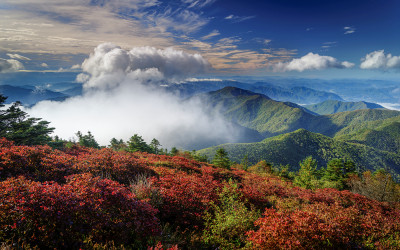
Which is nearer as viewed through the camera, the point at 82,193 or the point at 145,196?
the point at 82,193

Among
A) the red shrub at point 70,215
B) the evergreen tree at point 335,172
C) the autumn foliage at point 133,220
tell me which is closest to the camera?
the red shrub at point 70,215

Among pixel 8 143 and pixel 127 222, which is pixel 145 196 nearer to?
pixel 127 222

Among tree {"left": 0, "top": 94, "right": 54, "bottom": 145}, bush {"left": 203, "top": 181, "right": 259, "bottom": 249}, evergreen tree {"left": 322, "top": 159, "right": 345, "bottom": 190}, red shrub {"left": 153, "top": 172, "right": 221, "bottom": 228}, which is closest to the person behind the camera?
bush {"left": 203, "top": 181, "right": 259, "bottom": 249}

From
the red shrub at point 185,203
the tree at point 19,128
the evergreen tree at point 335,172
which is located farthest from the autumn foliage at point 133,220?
the evergreen tree at point 335,172

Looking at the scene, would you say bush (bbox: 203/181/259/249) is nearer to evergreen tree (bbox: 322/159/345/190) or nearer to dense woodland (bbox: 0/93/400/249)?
dense woodland (bbox: 0/93/400/249)

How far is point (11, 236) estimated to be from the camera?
466 cm

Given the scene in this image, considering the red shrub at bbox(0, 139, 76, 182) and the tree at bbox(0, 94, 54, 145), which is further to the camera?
the tree at bbox(0, 94, 54, 145)

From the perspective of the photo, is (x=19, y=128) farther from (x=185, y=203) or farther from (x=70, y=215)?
(x=185, y=203)

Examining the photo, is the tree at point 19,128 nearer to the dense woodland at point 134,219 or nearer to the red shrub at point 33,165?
the red shrub at point 33,165

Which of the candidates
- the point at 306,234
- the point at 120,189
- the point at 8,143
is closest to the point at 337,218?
the point at 306,234

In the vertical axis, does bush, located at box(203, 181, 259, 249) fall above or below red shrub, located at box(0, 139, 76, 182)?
below

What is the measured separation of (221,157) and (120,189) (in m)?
55.8

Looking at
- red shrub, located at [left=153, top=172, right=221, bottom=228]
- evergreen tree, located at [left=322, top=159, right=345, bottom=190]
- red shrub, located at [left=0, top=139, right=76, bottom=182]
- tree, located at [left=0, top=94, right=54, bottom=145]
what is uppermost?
red shrub, located at [left=0, top=139, right=76, bottom=182]

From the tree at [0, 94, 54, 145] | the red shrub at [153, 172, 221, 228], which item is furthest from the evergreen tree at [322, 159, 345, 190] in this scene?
the tree at [0, 94, 54, 145]
